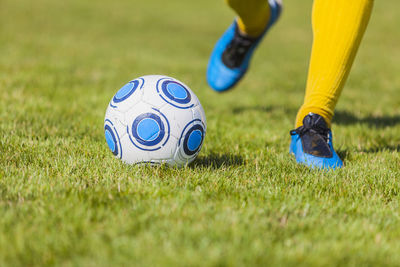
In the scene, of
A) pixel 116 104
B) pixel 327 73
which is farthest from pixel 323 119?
pixel 116 104

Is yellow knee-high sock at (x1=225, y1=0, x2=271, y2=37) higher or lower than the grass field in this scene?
higher

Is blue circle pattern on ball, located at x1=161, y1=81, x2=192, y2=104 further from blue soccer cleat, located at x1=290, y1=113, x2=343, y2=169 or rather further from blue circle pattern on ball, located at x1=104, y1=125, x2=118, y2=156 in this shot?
blue soccer cleat, located at x1=290, y1=113, x2=343, y2=169

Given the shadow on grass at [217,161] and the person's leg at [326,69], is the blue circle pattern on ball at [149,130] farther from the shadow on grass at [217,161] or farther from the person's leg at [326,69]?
the person's leg at [326,69]

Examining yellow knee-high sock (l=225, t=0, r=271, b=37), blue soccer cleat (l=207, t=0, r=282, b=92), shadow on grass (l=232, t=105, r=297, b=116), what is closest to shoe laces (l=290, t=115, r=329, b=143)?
yellow knee-high sock (l=225, t=0, r=271, b=37)

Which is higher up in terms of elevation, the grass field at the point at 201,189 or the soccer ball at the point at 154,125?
the soccer ball at the point at 154,125

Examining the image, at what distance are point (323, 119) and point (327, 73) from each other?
1.12 ft

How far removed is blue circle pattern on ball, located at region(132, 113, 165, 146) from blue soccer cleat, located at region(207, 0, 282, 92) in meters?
2.42

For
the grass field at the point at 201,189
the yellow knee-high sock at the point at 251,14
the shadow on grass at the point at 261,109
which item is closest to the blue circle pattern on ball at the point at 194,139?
the grass field at the point at 201,189

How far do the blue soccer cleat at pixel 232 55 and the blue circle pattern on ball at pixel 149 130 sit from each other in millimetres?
2424

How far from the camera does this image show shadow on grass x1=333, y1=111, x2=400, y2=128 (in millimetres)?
4793

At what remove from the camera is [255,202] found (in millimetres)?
2217

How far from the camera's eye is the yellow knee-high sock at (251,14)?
14.1 feet

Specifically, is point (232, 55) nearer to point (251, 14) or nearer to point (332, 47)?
point (251, 14)

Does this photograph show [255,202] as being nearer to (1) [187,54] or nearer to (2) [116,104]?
(2) [116,104]
